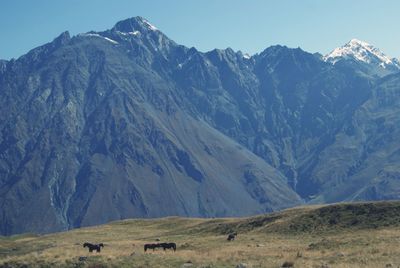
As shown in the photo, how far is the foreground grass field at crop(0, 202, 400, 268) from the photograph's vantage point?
42.8 meters

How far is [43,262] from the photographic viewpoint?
46.1 meters

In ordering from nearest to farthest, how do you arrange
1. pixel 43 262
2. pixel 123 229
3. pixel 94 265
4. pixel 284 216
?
pixel 94 265 < pixel 43 262 < pixel 284 216 < pixel 123 229

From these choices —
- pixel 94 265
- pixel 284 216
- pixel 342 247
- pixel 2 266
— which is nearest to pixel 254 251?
pixel 342 247

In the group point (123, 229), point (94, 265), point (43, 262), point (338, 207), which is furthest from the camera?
point (123, 229)

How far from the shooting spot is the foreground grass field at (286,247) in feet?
140

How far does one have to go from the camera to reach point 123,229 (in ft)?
383

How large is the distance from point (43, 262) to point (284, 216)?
46.4 meters

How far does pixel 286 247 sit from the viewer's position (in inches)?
2142

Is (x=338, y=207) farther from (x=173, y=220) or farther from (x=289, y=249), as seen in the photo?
(x=173, y=220)

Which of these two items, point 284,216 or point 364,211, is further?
point 284,216

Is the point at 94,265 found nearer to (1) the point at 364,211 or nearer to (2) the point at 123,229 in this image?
(1) the point at 364,211

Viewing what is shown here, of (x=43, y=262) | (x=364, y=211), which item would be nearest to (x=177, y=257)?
(x=43, y=262)

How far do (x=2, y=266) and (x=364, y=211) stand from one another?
46674 millimetres

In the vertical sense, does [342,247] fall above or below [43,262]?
below
